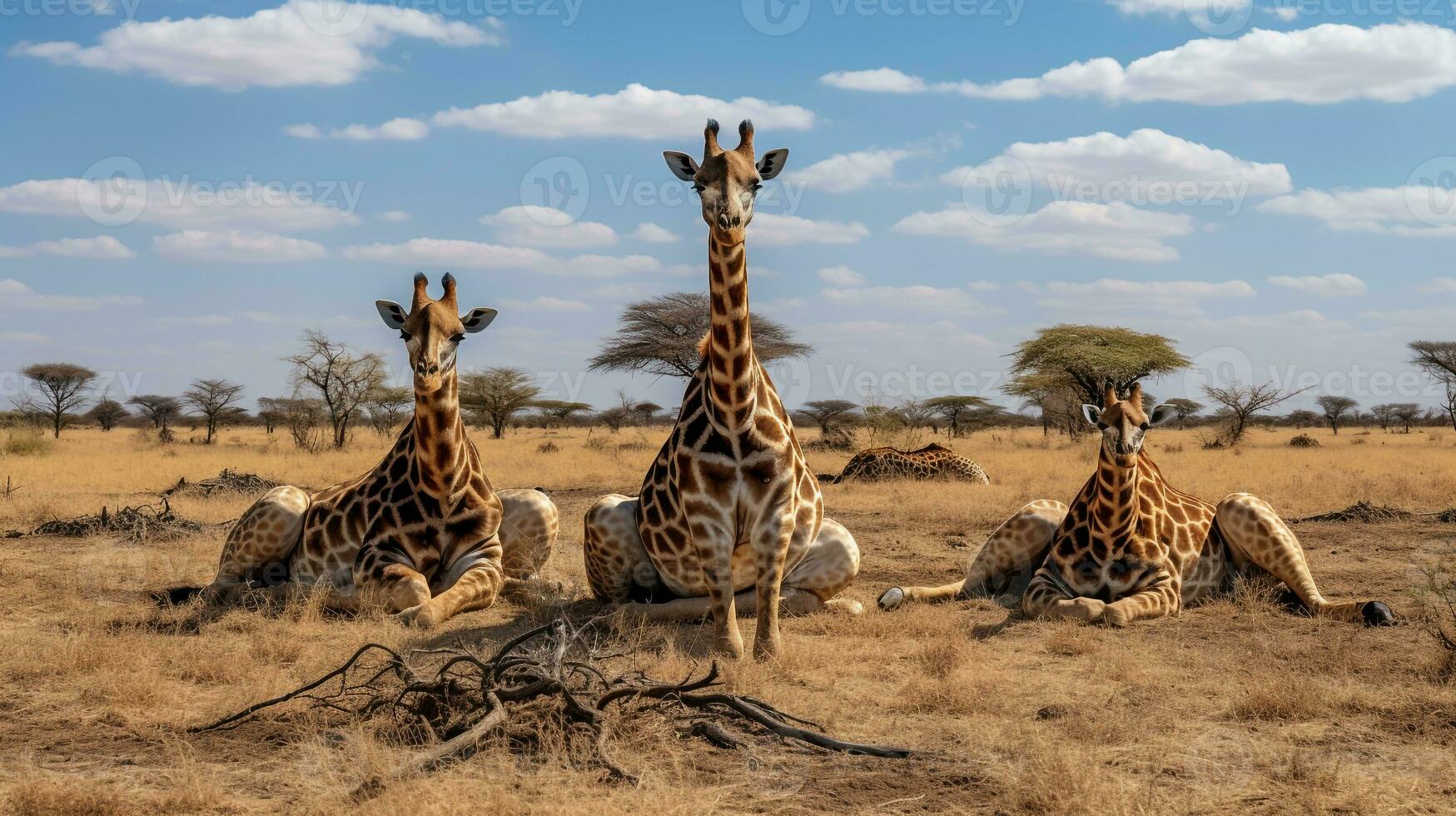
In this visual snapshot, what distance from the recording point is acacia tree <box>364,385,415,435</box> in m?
37.1

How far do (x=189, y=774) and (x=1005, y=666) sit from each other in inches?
153

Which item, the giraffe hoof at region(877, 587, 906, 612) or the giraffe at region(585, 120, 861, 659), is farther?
the giraffe hoof at region(877, 587, 906, 612)

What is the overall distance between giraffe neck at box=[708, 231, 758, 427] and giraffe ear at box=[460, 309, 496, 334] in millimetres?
1922

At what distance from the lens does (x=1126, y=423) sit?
24.9 ft

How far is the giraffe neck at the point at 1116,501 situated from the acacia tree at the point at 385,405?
30.5 metres

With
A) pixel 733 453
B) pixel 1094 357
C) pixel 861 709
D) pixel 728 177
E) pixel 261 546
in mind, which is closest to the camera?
pixel 861 709

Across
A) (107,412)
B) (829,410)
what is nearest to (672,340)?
(829,410)

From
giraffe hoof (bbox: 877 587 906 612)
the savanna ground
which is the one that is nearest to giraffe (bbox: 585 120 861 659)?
the savanna ground

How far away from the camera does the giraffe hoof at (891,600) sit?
787 cm

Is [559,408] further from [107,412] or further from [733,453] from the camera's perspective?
[733,453]

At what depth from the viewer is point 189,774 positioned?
13.8 feet

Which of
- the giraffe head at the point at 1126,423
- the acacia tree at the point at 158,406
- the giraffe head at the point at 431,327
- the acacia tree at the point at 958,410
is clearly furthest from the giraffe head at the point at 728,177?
the acacia tree at the point at 158,406

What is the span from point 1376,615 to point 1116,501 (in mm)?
1605

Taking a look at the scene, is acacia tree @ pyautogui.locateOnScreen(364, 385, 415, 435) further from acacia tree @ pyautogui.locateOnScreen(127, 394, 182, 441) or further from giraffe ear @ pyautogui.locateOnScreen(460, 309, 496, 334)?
giraffe ear @ pyautogui.locateOnScreen(460, 309, 496, 334)
